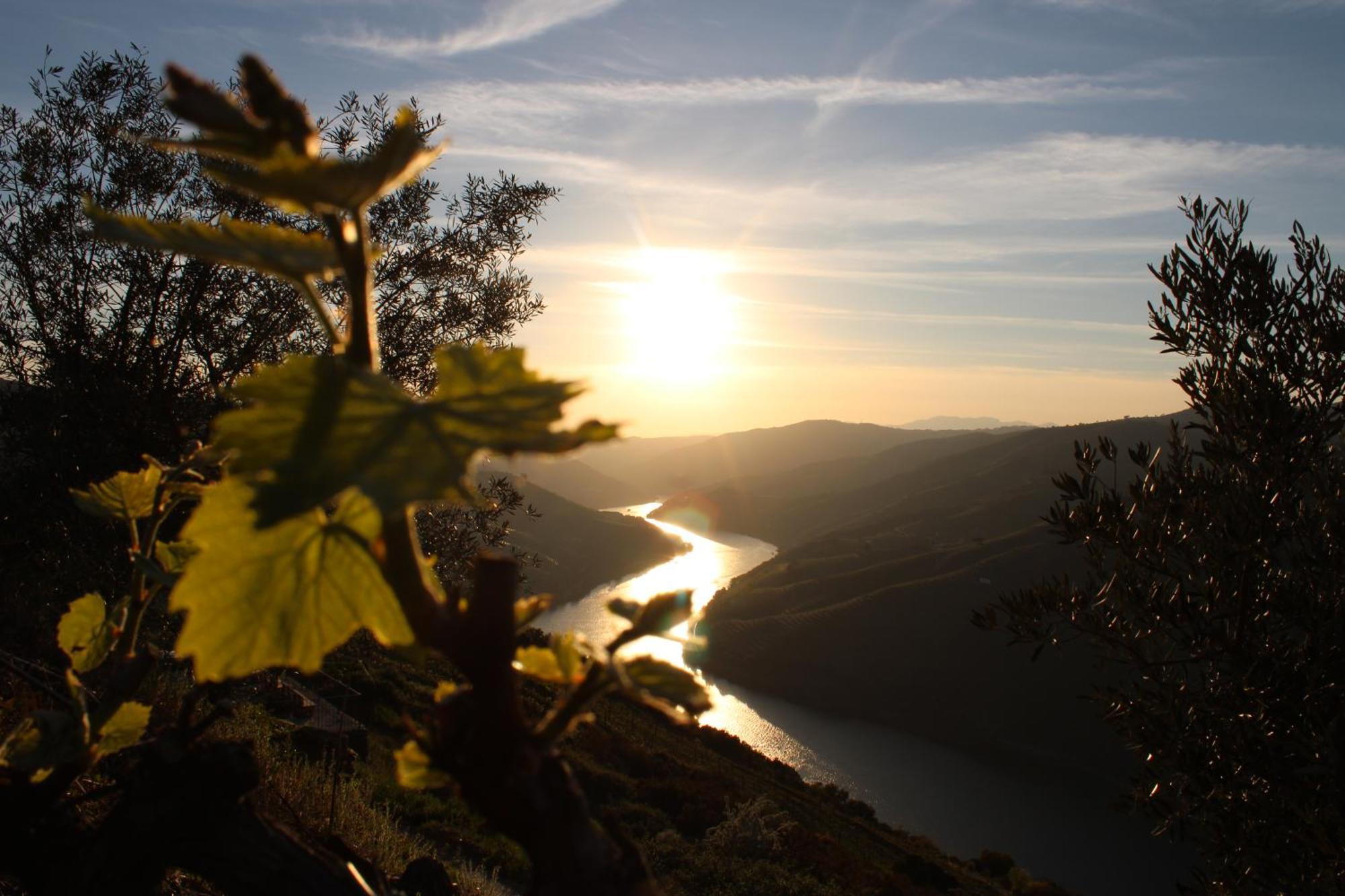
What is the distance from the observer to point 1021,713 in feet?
194

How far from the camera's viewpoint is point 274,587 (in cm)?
69

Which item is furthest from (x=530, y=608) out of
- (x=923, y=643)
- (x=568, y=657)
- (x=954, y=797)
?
(x=923, y=643)

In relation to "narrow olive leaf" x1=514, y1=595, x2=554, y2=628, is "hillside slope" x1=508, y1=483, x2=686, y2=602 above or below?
below

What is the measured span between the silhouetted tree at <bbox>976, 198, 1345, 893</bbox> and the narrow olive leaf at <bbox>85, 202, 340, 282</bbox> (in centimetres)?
588

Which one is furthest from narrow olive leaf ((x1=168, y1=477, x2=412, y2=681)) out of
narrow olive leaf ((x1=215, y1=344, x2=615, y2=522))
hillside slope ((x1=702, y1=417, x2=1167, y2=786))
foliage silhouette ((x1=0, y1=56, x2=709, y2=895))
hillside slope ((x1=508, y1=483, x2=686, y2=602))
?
hillside slope ((x1=508, y1=483, x2=686, y2=602))

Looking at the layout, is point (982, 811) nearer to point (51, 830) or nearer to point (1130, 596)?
point (1130, 596)

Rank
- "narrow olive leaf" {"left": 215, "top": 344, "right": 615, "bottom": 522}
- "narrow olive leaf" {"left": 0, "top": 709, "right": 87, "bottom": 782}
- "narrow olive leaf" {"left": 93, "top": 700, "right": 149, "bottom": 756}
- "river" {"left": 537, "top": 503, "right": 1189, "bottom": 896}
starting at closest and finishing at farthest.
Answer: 1. "narrow olive leaf" {"left": 215, "top": 344, "right": 615, "bottom": 522}
2. "narrow olive leaf" {"left": 0, "top": 709, "right": 87, "bottom": 782}
3. "narrow olive leaf" {"left": 93, "top": 700, "right": 149, "bottom": 756}
4. "river" {"left": 537, "top": 503, "right": 1189, "bottom": 896}

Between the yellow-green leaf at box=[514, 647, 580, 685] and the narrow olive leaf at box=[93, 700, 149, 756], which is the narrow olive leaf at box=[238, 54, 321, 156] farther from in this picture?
the narrow olive leaf at box=[93, 700, 149, 756]

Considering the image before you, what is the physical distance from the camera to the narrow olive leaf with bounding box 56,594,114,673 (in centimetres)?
114

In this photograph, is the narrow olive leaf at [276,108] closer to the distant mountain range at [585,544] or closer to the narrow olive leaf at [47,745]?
the narrow olive leaf at [47,745]

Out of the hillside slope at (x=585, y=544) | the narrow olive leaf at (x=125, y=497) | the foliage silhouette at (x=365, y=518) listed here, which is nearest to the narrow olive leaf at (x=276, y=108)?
the foliage silhouette at (x=365, y=518)

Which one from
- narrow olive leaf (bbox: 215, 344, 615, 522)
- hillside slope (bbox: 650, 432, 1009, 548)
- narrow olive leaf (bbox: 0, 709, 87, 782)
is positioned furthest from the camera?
hillside slope (bbox: 650, 432, 1009, 548)

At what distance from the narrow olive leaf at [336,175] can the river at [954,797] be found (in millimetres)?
28970

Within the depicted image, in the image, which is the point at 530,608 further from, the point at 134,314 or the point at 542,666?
the point at 134,314
